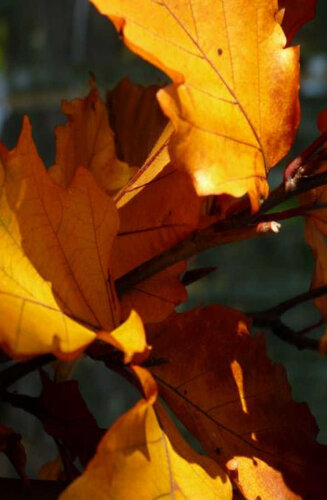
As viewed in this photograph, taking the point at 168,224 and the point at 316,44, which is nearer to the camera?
the point at 168,224

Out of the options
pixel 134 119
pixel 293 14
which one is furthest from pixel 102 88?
pixel 293 14

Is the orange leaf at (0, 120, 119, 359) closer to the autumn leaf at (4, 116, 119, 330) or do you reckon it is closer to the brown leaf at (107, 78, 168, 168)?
the autumn leaf at (4, 116, 119, 330)

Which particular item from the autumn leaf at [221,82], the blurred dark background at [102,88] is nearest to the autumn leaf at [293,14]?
the autumn leaf at [221,82]

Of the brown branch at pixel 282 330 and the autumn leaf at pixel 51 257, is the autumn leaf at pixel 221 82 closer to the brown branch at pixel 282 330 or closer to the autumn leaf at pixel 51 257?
the autumn leaf at pixel 51 257

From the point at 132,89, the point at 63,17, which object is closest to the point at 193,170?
the point at 132,89

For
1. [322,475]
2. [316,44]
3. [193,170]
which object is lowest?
[316,44]

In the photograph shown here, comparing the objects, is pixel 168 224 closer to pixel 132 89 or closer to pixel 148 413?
pixel 148 413

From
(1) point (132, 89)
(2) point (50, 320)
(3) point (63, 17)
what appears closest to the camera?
(2) point (50, 320)

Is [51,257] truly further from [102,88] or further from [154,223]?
[102,88]
